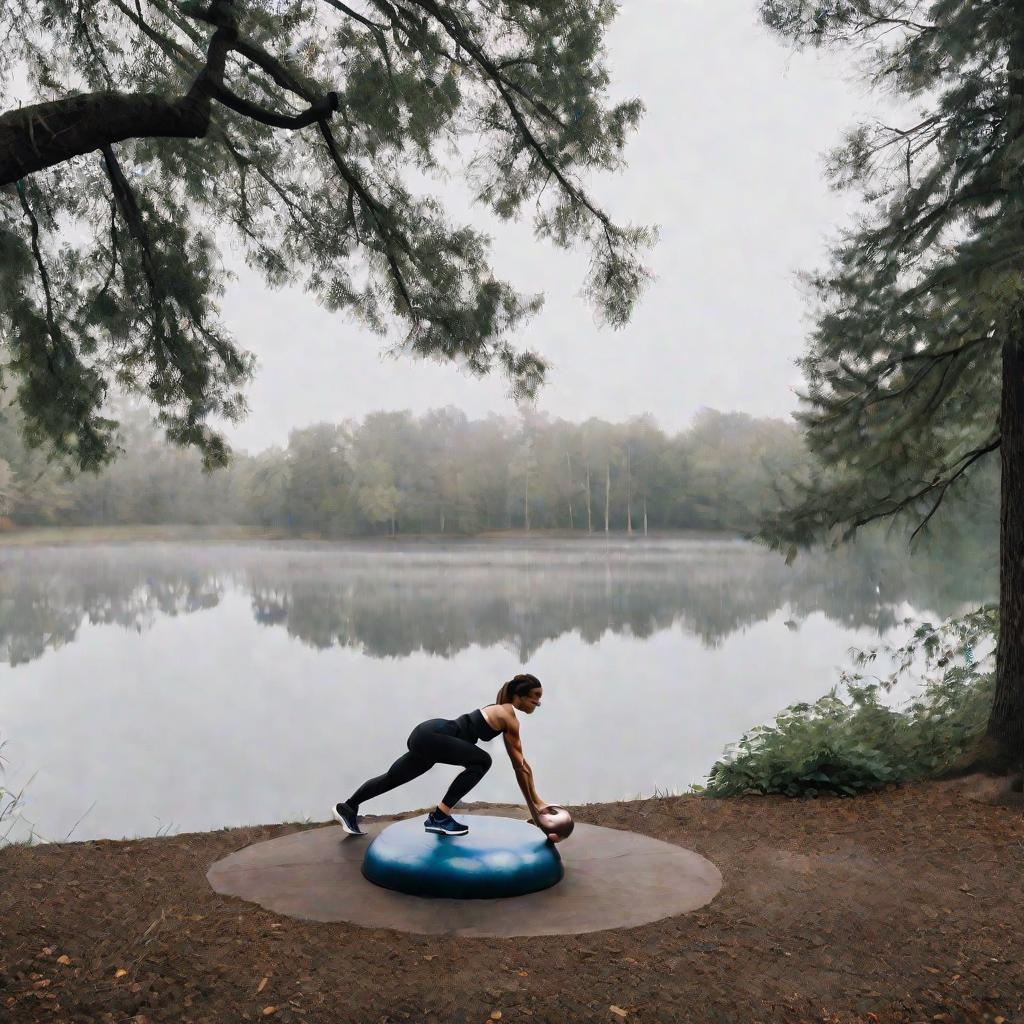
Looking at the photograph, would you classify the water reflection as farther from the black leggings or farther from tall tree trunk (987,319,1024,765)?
the black leggings

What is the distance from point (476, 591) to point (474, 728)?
27324 millimetres

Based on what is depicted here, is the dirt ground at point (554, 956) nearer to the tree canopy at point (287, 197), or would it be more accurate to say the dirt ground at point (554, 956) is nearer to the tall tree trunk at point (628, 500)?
the tree canopy at point (287, 197)

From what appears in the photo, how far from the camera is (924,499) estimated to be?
30.2 ft

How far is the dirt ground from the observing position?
3.81 m

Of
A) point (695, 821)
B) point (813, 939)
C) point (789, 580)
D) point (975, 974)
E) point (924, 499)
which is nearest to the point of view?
point (975, 974)

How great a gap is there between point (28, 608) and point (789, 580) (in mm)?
27667

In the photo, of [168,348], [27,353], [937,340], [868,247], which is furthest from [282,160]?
[937,340]

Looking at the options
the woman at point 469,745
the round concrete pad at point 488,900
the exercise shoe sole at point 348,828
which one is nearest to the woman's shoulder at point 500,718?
the woman at point 469,745

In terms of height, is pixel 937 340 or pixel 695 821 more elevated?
pixel 937 340

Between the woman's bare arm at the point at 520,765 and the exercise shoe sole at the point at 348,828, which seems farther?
the exercise shoe sole at the point at 348,828

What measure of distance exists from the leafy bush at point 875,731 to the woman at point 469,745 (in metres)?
3.38

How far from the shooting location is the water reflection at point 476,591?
982 inches

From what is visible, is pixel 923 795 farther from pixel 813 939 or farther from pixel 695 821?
pixel 813 939

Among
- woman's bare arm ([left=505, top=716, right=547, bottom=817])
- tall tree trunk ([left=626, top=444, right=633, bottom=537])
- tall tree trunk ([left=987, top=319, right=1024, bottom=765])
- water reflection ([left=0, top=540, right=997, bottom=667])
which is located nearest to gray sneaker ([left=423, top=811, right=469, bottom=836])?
woman's bare arm ([left=505, top=716, right=547, bottom=817])
